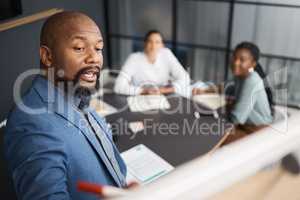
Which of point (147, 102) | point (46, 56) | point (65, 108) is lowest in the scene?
point (147, 102)

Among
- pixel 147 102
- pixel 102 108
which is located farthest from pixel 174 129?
pixel 102 108

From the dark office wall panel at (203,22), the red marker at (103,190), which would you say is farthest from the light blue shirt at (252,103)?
the red marker at (103,190)

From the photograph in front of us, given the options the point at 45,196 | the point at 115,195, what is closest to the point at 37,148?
the point at 45,196

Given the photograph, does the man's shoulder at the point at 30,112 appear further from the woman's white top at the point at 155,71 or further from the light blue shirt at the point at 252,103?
the woman's white top at the point at 155,71

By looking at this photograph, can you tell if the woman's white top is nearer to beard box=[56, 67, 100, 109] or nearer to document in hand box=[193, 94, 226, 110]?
document in hand box=[193, 94, 226, 110]

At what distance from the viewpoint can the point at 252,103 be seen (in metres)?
2.72

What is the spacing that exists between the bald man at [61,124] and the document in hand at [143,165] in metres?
0.47

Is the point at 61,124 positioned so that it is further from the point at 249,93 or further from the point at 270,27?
the point at 270,27

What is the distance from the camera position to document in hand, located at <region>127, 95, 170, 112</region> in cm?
250

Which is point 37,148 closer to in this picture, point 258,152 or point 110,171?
point 110,171

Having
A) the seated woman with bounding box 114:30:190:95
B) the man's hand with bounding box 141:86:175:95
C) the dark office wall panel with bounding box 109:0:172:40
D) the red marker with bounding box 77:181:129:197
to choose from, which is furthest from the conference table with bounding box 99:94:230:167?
the dark office wall panel with bounding box 109:0:172:40

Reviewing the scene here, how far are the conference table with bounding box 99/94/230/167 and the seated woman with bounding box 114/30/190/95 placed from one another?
452 millimetres

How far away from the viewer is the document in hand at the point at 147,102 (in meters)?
2.50

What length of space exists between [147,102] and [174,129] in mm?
397
